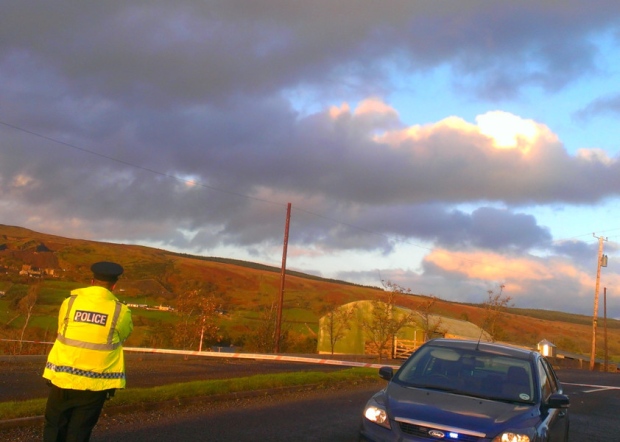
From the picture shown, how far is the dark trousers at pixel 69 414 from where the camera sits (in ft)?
16.6

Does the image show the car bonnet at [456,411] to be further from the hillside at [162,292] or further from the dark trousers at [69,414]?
the hillside at [162,292]

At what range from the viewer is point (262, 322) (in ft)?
144

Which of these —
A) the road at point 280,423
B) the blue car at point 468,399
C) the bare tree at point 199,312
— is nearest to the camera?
the blue car at point 468,399

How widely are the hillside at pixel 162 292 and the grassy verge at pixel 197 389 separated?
16726mm

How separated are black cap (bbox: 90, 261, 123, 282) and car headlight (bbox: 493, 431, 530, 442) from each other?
143 inches

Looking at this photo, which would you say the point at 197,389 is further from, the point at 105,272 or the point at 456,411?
the point at 105,272

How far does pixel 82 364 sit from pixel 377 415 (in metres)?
2.82

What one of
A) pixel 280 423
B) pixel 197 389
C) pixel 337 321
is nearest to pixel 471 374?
pixel 280 423

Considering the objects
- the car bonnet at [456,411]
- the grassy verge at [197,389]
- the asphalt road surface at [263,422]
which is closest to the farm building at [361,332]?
the grassy verge at [197,389]

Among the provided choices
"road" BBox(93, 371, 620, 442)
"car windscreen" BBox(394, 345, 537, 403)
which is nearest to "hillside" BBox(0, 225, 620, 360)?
"road" BBox(93, 371, 620, 442)

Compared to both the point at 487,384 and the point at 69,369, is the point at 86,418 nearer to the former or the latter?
the point at 69,369

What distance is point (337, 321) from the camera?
166 feet

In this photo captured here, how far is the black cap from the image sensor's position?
5.33 metres

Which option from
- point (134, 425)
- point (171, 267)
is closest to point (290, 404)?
point (134, 425)
